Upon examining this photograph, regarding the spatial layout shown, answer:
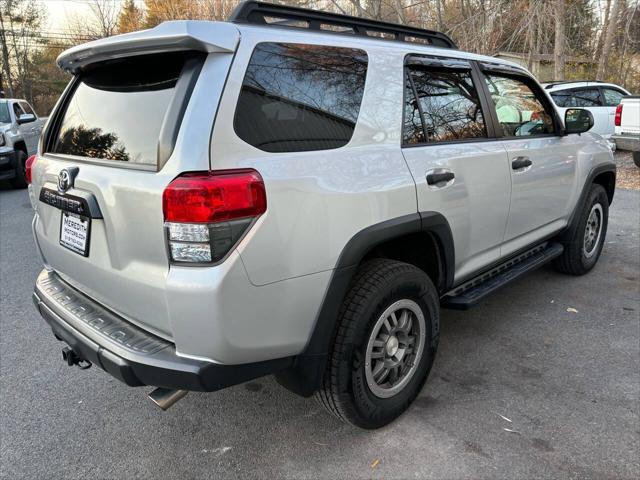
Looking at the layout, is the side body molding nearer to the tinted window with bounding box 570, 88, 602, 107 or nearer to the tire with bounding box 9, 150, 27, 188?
the tire with bounding box 9, 150, 27, 188

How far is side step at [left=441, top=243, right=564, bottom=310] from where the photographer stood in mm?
3051

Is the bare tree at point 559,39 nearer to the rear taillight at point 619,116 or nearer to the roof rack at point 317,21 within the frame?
the rear taillight at point 619,116

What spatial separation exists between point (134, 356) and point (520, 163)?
107 inches

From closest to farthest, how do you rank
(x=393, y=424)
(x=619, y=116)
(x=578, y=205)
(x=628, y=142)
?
(x=393, y=424), (x=578, y=205), (x=628, y=142), (x=619, y=116)

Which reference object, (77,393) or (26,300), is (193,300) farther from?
(26,300)

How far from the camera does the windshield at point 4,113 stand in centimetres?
1060

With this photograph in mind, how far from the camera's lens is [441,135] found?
2.86 metres

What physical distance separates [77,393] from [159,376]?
140 centimetres

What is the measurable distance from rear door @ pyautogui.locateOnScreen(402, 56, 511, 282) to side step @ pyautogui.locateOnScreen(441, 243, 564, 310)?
0.38 feet

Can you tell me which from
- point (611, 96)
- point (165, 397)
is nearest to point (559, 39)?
point (611, 96)

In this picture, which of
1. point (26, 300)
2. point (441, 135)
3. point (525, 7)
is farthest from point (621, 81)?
point (26, 300)

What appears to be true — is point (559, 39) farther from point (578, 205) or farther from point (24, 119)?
point (24, 119)

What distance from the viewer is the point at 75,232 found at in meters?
2.34

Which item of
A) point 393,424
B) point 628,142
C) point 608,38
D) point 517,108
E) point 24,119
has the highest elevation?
point 608,38
